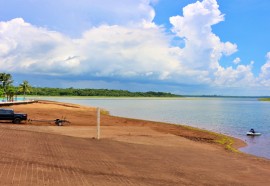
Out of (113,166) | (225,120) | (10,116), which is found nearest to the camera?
(113,166)

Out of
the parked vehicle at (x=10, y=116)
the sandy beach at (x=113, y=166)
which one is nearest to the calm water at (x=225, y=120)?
the sandy beach at (x=113, y=166)

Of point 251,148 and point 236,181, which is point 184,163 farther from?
point 251,148

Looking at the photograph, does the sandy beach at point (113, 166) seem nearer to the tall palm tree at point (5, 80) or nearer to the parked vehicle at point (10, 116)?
the parked vehicle at point (10, 116)

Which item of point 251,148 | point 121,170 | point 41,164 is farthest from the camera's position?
point 251,148

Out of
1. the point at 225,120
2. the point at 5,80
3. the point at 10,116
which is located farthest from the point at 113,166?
the point at 5,80

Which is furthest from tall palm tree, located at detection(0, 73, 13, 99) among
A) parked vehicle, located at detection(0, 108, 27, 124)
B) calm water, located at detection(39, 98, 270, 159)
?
parked vehicle, located at detection(0, 108, 27, 124)

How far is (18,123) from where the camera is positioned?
38.5 metres

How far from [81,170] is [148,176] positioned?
114 inches

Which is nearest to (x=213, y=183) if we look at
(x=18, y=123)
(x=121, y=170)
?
(x=121, y=170)

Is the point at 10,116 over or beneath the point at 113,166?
over

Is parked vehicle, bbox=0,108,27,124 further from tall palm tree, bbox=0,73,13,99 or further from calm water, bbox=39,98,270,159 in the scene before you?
tall palm tree, bbox=0,73,13,99

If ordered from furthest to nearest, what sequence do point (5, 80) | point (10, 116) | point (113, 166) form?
point (5, 80) → point (10, 116) → point (113, 166)

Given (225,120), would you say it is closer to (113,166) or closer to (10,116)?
(10,116)

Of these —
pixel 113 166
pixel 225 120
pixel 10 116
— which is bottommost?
pixel 225 120
